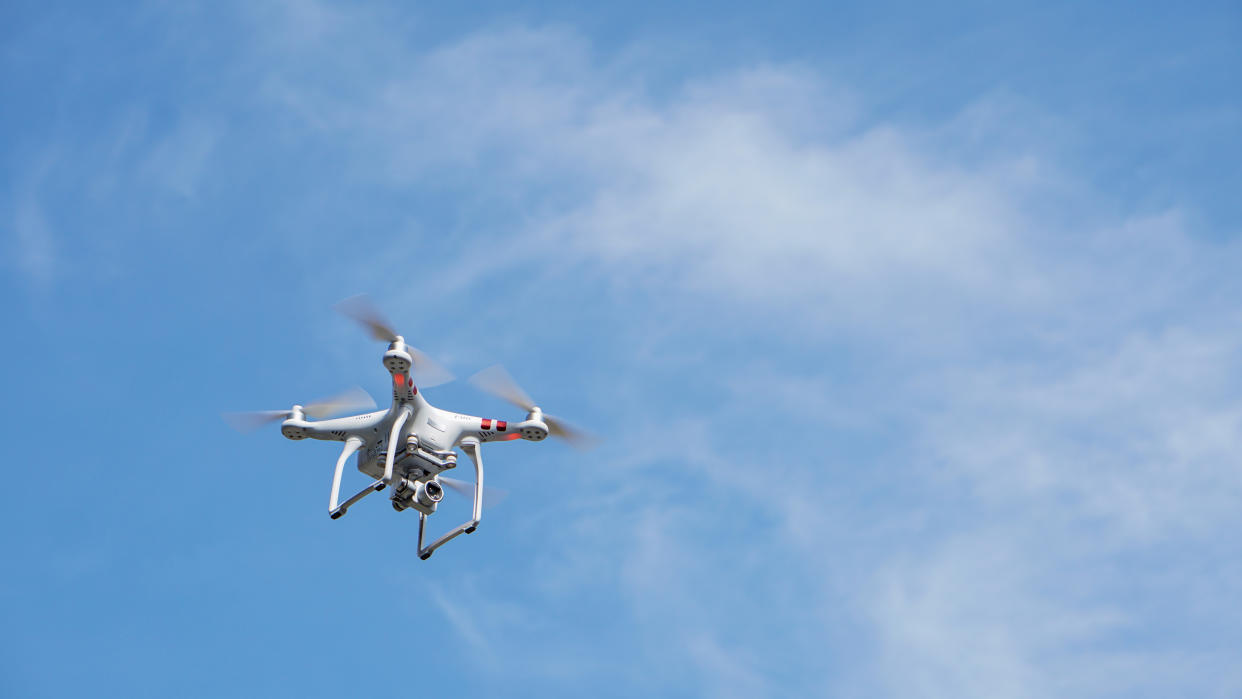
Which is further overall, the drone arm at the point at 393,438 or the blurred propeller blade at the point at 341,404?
the blurred propeller blade at the point at 341,404

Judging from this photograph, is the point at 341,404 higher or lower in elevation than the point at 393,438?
higher

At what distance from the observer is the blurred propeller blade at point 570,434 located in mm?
57656

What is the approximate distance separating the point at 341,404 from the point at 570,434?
973cm

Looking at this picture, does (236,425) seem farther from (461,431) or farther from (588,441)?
(588,441)

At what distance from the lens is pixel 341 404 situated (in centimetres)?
5606

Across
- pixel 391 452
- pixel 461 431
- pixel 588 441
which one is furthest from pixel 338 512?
pixel 588 441

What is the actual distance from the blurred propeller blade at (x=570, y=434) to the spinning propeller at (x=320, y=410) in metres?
7.66

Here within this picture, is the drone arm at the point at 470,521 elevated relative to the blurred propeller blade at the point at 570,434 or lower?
lower

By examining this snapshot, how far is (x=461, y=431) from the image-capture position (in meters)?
54.5

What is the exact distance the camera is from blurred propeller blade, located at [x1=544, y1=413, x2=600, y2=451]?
189ft

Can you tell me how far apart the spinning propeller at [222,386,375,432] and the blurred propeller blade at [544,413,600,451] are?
766 cm

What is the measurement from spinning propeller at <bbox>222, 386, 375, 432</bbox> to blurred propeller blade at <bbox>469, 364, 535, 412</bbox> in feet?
15.5

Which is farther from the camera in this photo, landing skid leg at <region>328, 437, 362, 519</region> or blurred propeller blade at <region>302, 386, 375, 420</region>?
blurred propeller blade at <region>302, 386, 375, 420</region>

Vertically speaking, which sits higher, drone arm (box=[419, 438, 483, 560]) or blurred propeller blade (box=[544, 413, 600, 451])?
blurred propeller blade (box=[544, 413, 600, 451])
